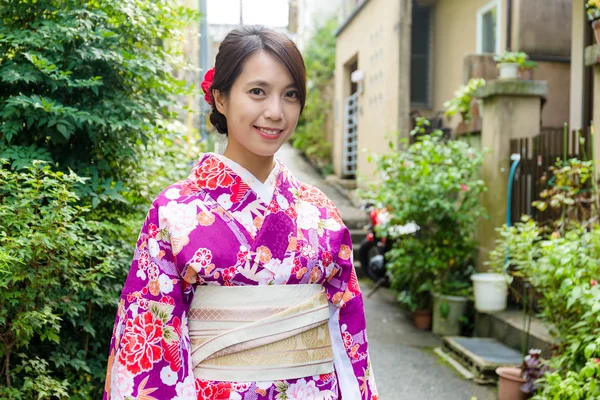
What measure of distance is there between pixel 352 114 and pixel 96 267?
473 inches

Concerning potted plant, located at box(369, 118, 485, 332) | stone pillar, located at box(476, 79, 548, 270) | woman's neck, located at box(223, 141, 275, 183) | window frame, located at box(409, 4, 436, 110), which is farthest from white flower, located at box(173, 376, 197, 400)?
window frame, located at box(409, 4, 436, 110)

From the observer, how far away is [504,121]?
6551mm

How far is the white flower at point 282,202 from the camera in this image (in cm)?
202

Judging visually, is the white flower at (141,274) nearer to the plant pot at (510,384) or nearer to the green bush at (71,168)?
the green bush at (71,168)

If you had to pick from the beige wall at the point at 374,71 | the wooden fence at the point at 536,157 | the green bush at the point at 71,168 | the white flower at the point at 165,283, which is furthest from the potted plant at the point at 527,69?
the white flower at the point at 165,283

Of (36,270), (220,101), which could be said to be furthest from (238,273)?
(36,270)

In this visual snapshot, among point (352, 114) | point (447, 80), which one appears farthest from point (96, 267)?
point (352, 114)

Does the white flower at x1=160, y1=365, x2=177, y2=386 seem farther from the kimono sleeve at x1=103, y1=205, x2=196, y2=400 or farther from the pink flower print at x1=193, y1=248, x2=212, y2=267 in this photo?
the pink flower print at x1=193, y1=248, x2=212, y2=267

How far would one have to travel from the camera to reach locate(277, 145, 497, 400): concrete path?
4.94m

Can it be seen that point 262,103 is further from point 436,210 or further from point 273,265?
point 436,210

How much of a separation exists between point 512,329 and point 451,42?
6996mm

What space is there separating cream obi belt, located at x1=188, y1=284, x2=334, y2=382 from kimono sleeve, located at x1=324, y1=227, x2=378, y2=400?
23cm

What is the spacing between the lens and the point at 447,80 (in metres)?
11.6

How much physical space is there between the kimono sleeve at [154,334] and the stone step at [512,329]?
3.61 meters
